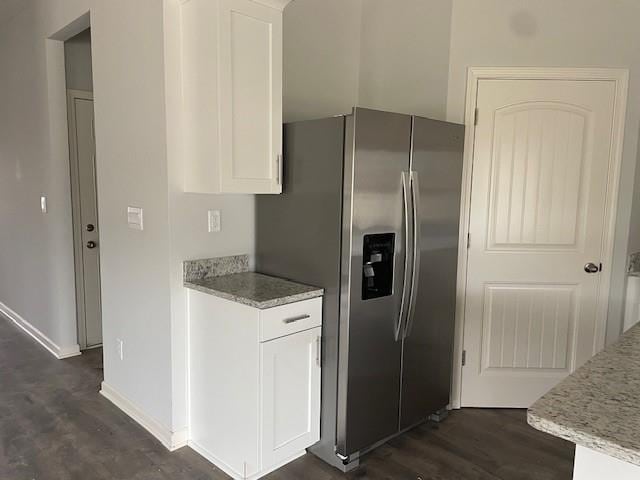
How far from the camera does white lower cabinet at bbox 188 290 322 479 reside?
7.09 feet

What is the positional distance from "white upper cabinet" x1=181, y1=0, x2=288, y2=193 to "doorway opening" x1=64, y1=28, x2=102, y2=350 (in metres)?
1.87

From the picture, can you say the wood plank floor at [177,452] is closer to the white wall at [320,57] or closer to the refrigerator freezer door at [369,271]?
the refrigerator freezer door at [369,271]

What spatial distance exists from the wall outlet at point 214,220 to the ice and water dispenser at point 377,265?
0.84 metres

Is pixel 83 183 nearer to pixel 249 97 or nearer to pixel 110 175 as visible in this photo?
pixel 110 175

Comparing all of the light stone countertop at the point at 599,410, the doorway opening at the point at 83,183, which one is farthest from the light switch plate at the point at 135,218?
the light stone countertop at the point at 599,410

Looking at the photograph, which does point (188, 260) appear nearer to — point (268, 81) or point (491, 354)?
point (268, 81)

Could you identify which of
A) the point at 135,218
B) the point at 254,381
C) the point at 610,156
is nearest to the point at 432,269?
the point at 254,381

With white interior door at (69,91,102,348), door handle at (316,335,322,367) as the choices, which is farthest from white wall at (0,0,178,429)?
door handle at (316,335,322,367)

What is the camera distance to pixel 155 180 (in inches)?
96.0

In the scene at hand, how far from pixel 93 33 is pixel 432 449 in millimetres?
3090

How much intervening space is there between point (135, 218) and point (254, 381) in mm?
1160

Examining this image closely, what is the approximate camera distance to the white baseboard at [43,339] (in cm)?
376

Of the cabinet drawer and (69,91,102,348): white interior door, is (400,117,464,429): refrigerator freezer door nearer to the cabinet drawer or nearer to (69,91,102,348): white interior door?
the cabinet drawer

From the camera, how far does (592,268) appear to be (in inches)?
114
